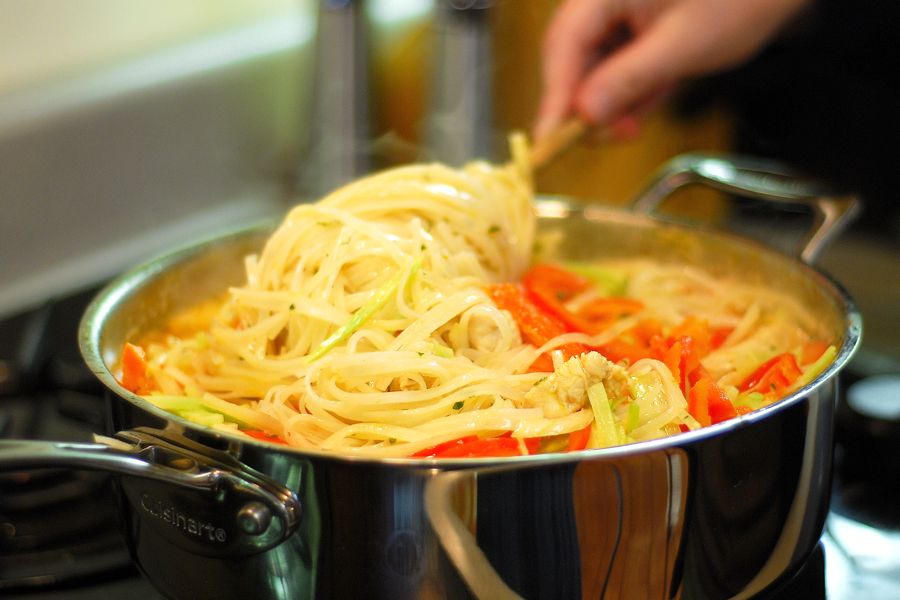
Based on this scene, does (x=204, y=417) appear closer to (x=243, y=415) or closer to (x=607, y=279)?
(x=243, y=415)

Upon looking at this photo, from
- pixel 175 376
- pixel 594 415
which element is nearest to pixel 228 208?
pixel 175 376

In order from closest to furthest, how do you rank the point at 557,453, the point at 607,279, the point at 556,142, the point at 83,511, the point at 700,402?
the point at 557,453
the point at 700,402
the point at 83,511
the point at 607,279
the point at 556,142

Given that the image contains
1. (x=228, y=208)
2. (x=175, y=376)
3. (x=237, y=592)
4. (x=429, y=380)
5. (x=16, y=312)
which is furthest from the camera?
(x=228, y=208)

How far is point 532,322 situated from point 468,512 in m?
0.45

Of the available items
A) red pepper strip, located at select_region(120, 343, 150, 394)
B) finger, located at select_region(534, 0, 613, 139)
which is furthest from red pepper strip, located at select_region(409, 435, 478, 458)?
finger, located at select_region(534, 0, 613, 139)

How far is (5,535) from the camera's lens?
46.7 inches

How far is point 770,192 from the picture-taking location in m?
1.49

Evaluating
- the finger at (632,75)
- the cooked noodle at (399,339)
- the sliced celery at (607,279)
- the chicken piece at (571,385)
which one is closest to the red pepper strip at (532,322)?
the cooked noodle at (399,339)

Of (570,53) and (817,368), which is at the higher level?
(570,53)

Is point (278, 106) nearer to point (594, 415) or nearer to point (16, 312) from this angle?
point (16, 312)

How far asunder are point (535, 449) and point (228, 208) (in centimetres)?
162

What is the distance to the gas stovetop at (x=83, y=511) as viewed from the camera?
1101 mm

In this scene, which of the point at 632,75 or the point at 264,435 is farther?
the point at 632,75

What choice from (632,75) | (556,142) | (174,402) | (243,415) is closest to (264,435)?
(243,415)
